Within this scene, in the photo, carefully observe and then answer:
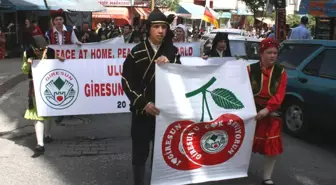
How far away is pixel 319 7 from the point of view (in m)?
13.6

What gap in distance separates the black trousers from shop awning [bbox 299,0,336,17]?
10.7m

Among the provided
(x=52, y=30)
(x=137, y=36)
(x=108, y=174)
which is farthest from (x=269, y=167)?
(x=137, y=36)

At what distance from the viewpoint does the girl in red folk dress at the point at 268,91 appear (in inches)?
171

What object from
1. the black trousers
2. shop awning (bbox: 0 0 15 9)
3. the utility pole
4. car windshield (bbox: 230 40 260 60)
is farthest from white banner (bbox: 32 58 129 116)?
shop awning (bbox: 0 0 15 9)

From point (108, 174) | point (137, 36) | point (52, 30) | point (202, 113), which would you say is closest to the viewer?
point (202, 113)

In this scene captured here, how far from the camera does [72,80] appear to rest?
247 inches

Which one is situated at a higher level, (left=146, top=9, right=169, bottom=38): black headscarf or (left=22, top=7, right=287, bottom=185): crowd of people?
(left=146, top=9, right=169, bottom=38): black headscarf

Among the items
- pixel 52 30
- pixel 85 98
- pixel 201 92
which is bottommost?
pixel 85 98

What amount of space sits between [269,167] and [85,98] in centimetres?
295

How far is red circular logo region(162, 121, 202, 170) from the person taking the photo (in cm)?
388

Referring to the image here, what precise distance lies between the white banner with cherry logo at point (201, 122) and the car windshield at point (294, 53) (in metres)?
3.31

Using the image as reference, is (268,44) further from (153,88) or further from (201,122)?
(153,88)

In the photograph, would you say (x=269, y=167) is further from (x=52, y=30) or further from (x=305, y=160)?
(x=52, y=30)

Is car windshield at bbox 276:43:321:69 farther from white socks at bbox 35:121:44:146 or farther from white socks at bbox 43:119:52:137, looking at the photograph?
white socks at bbox 35:121:44:146
